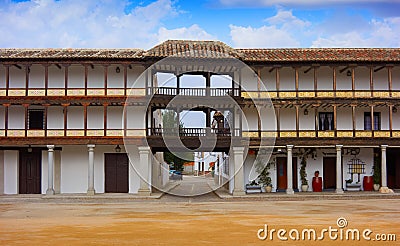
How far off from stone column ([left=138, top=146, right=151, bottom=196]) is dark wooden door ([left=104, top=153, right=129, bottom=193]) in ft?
6.10

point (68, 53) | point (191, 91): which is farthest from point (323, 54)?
point (68, 53)

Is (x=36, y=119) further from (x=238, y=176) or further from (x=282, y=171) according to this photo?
(x=282, y=171)

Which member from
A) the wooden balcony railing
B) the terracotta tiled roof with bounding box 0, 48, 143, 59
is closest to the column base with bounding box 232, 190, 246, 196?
the wooden balcony railing

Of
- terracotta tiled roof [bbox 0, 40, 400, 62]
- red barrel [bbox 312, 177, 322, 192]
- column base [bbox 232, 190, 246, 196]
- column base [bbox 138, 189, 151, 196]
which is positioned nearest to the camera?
column base [bbox 138, 189, 151, 196]

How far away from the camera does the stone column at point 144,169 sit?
31141 mm

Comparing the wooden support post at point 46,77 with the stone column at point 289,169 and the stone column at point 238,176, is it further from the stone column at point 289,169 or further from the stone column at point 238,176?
the stone column at point 289,169

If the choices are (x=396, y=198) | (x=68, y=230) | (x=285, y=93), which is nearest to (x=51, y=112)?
(x=285, y=93)

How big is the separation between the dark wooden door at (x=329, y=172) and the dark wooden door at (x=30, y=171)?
1837 cm

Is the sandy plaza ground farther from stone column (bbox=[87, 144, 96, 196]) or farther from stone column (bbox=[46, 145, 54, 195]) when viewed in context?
stone column (bbox=[87, 144, 96, 196])

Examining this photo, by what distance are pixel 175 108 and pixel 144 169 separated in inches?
172

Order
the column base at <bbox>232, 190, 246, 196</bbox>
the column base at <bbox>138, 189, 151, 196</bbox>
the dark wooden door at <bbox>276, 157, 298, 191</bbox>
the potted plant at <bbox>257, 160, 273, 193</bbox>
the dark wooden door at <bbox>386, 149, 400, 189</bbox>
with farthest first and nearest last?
the dark wooden door at <bbox>386, 149, 400, 189</bbox>
the dark wooden door at <bbox>276, 157, 298, 191</bbox>
the potted plant at <bbox>257, 160, 273, 193</bbox>
the column base at <bbox>232, 190, 246, 196</bbox>
the column base at <bbox>138, 189, 151, 196</bbox>

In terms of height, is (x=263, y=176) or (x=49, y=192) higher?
(x=263, y=176)

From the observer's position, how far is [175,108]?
32812mm

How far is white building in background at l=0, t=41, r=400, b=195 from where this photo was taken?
31438 millimetres
